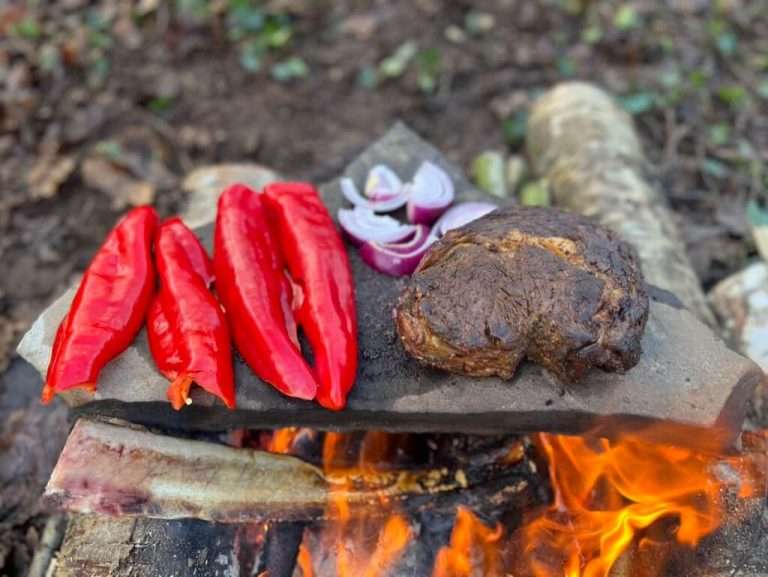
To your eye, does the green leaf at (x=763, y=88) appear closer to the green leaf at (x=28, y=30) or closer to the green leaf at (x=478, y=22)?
the green leaf at (x=478, y=22)

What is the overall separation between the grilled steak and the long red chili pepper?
0.77m

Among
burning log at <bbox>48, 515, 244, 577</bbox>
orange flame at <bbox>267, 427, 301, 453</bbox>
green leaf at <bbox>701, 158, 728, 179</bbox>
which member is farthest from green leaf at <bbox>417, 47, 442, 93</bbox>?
burning log at <bbox>48, 515, 244, 577</bbox>

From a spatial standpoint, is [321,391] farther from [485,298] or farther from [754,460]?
[754,460]

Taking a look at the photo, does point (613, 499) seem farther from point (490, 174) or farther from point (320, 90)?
point (320, 90)

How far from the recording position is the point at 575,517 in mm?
3285

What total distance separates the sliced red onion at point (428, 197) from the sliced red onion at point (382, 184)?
0.09 m

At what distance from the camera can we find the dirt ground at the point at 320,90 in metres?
5.73

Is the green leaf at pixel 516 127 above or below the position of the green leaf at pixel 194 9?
below

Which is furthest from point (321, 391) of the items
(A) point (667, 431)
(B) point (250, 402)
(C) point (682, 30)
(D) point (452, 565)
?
(C) point (682, 30)

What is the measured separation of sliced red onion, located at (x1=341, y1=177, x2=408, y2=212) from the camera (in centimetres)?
395

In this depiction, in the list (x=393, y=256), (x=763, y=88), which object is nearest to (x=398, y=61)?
(x=763, y=88)

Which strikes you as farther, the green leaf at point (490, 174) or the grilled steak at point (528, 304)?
the green leaf at point (490, 174)

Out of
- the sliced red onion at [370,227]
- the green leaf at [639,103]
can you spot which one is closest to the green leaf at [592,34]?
the green leaf at [639,103]

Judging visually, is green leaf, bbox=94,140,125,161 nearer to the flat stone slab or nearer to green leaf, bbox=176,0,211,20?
green leaf, bbox=176,0,211,20
